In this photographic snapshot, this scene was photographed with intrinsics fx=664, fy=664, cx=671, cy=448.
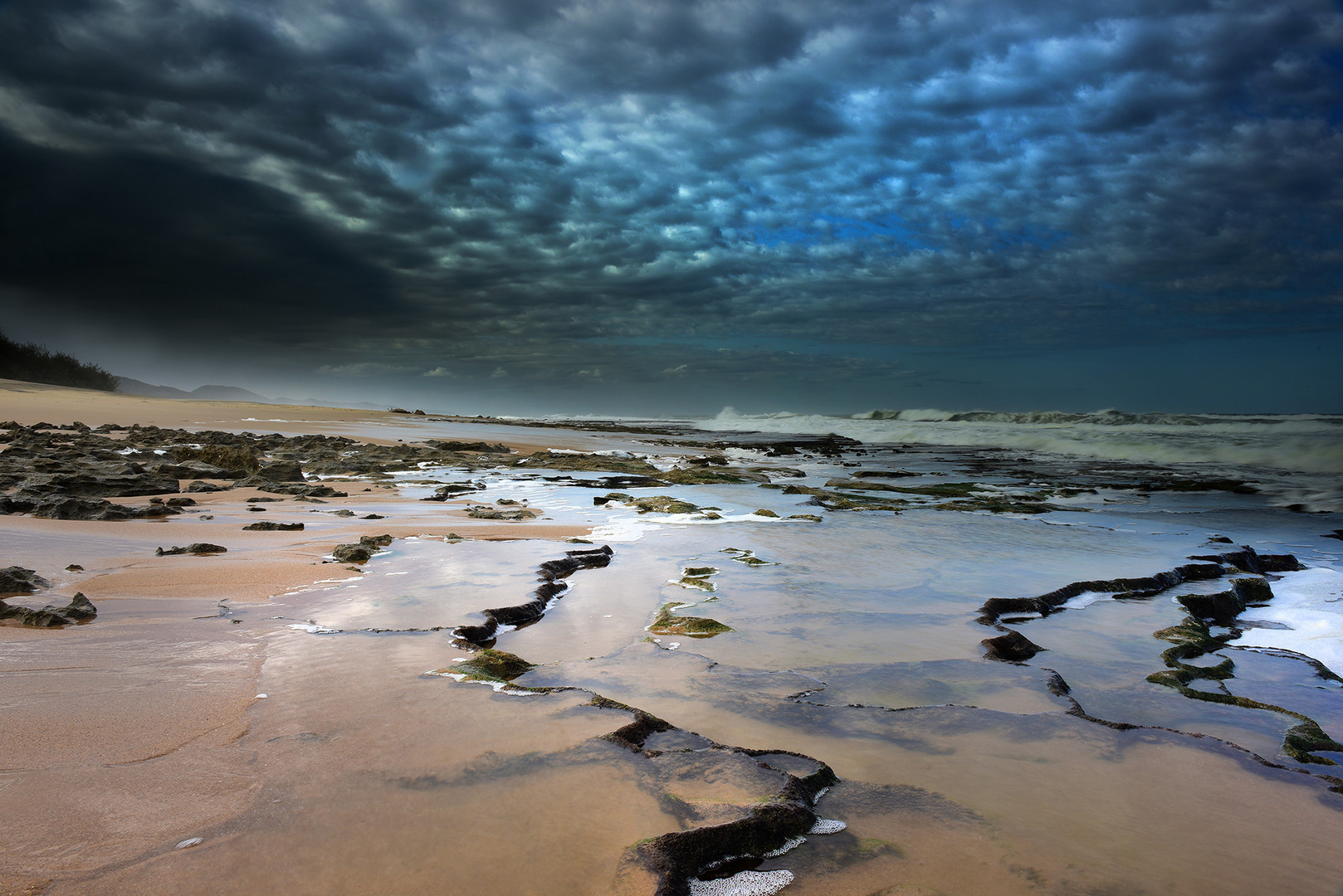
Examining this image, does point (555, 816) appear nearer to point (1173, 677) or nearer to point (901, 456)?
point (1173, 677)

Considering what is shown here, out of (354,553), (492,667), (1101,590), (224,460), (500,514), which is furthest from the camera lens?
(224,460)

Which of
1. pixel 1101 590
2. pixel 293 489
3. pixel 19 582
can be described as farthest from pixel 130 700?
pixel 293 489

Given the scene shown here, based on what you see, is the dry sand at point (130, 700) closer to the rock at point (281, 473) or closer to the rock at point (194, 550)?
the rock at point (194, 550)

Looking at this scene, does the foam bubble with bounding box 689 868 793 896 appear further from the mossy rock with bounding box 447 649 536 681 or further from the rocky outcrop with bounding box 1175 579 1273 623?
the rocky outcrop with bounding box 1175 579 1273 623

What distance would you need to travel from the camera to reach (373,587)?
4.03 m

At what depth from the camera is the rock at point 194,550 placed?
4504 mm

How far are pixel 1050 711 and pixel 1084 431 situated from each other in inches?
1283

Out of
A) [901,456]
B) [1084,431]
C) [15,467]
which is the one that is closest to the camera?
[15,467]

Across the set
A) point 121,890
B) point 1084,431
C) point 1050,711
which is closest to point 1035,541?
point 1050,711

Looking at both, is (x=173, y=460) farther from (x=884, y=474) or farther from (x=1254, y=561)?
(x=1254, y=561)

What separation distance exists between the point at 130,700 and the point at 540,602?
1951 mm

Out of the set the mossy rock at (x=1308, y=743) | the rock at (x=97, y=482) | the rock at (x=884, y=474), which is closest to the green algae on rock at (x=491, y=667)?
the mossy rock at (x=1308, y=743)

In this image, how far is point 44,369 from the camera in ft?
157

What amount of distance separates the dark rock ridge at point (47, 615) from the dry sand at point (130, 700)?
0.06m
